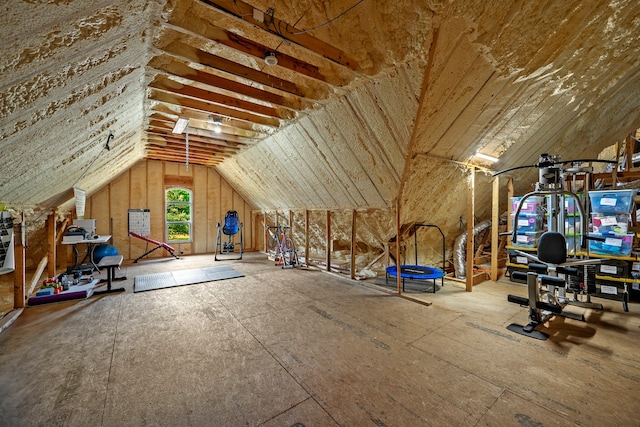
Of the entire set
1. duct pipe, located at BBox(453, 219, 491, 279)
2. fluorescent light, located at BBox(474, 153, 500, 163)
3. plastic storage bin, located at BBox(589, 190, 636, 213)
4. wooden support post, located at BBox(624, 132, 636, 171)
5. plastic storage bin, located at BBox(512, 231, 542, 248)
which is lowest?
duct pipe, located at BBox(453, 219, 491, 279)

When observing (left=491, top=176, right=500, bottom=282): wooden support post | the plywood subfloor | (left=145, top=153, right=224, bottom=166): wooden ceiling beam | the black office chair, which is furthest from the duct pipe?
(left=145, top=153, right=224, bottom=166): wooden ceiling beam

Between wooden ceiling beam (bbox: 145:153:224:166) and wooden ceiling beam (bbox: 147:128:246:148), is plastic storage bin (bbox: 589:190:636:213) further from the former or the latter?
wooden ceiling beam (bbox: 145:153:224:166)

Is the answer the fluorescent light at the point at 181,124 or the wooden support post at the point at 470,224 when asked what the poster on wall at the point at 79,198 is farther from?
the wooden support post at the point at 470,224

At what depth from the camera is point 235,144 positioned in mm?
5496

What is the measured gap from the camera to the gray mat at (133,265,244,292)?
175 inches

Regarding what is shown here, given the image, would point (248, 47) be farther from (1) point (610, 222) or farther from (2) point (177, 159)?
(2) point (177, 159)

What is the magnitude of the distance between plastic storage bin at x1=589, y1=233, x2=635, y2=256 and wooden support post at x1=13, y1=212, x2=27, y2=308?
7.48 metres

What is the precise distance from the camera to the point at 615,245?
3.55 metres

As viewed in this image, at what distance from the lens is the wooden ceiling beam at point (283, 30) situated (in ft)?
5.97

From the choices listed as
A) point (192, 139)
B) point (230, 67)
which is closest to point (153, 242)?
point (192, 139)

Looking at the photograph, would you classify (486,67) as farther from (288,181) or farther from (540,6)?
(288,181)

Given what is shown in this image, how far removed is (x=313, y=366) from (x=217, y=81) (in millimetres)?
3206

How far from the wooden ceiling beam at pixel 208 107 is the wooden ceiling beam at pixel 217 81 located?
47 centimetres

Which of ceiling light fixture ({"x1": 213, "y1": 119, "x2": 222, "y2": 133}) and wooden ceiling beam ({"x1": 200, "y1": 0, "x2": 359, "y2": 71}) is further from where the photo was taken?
ceiling light fixture ({"x1": 213, "y1": 119, "x2": 222, "y2": 133})
